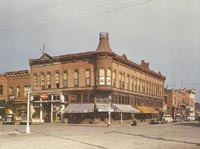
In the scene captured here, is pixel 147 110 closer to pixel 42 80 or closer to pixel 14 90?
pixel 42 80

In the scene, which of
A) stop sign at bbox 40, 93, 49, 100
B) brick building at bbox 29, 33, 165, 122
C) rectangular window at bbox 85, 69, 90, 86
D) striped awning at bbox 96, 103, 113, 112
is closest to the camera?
striped awning at bbox 96, 103, 113, 112

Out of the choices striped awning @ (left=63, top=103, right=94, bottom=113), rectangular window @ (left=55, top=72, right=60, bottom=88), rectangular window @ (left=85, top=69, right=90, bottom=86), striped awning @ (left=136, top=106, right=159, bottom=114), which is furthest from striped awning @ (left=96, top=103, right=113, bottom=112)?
striped awning @ (left=136, top=106, right=159, bottom=114)

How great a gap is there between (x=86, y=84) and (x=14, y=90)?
54.6ft

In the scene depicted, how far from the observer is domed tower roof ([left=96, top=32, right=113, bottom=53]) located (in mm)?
54656

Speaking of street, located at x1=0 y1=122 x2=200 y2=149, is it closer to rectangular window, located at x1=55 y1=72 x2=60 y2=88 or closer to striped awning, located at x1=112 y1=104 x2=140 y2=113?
striped awning, located at x1=112 y1=104 x2=140 y2=113

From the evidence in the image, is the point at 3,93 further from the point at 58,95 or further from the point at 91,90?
the point at 91,90

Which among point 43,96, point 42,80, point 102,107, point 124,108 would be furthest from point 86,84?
point 42,80

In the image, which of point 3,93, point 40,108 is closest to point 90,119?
point 40,108

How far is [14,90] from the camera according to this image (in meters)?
64.9

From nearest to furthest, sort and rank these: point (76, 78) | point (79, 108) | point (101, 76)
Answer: point (101, 76)
point (79, 108)
point (76, 78)

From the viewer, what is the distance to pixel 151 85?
2940 inches

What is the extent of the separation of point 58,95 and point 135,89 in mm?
14917

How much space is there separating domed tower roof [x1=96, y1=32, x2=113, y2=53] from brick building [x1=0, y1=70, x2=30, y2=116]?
50.7ft

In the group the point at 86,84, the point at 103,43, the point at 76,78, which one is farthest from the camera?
the point at 76,78
